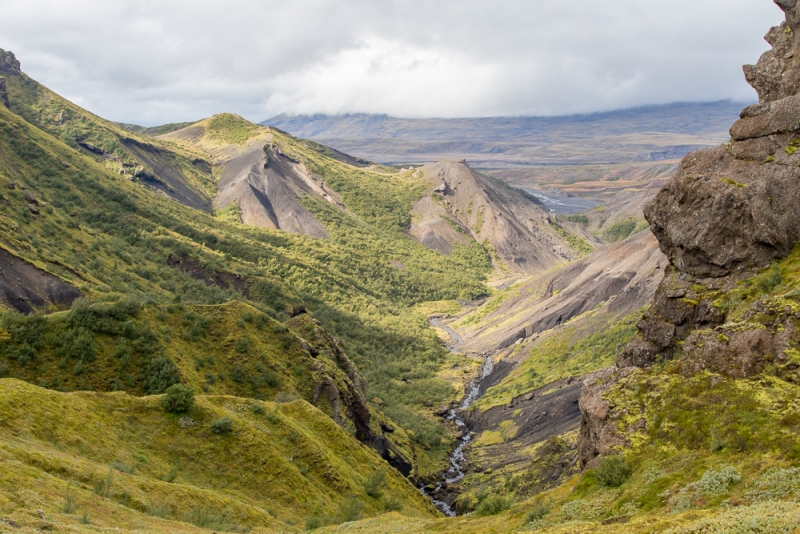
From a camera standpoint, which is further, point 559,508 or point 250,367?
point 250,367

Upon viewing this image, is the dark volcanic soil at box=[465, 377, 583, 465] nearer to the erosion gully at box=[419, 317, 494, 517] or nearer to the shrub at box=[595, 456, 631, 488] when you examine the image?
the erosion gully at box=[419, 317, 494, 517]

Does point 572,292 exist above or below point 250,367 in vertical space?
below

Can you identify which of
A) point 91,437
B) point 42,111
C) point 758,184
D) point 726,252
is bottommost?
point 91,437

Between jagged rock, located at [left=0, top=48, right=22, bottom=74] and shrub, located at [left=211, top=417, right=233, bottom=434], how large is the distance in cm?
18763

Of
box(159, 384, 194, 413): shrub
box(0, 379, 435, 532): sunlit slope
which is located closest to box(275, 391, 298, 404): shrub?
box(0, 379, 435, 532): sunlit slope

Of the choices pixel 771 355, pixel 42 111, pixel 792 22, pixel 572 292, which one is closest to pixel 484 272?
pixel 572 292

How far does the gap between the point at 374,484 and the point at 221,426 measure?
11.0 meters

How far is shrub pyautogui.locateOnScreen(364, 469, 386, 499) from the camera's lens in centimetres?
3756

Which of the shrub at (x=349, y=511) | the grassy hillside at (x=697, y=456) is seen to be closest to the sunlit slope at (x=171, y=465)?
the shrub at (x=349, y=511)

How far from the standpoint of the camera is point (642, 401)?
82.4 feet

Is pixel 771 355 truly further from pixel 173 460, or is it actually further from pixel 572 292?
pixel 572 292

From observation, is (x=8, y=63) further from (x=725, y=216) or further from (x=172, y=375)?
(x=725, y=216)

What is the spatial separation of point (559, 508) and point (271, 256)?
380ft

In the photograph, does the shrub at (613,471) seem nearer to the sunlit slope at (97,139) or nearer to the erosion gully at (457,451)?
the erosion gully at (457,451)
